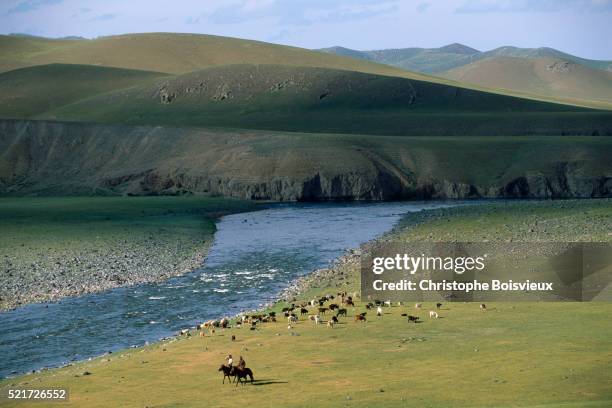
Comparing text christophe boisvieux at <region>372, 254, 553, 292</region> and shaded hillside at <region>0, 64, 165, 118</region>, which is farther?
shaded hillside at <region>0, 64, 165, 118</region>

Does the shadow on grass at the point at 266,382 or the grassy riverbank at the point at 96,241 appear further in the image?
the grassy riverbank at the point at 96,241

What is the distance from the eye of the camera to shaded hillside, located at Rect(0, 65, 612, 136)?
5906 inches

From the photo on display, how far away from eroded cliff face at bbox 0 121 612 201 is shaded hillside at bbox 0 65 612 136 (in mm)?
28750

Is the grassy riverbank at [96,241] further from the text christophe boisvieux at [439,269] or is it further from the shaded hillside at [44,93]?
the shaded hillside at [44,93]

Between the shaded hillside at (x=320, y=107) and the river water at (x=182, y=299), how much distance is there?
73237mm

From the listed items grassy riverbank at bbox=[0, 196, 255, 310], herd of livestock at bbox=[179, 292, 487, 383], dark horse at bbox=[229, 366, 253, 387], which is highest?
dark horse at bbox=[229, 366, 253, 387]

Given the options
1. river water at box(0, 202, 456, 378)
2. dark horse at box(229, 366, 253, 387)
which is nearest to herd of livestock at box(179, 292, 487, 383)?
river water at box(0, 202, 456, 378)

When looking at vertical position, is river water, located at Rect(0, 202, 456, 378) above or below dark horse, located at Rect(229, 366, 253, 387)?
below

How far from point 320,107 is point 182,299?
124040 millimetres

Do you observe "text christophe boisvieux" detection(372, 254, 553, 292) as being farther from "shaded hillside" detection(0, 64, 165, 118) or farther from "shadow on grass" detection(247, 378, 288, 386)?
"shaded hillside" detection(0, 64, 165, 118)

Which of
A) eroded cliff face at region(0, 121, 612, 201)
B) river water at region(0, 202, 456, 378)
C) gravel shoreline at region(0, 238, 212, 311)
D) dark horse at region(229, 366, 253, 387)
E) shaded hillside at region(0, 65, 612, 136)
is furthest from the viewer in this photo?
shaded hillside at region(0, 65, 612, 136)

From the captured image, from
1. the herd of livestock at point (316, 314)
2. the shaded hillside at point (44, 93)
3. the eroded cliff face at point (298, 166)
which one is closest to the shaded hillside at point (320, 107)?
the shaded hillside at point (44, 93)

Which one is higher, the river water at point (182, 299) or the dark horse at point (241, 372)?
the dark horse at point (241, 372)

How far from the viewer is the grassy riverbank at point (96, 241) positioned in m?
52.3
